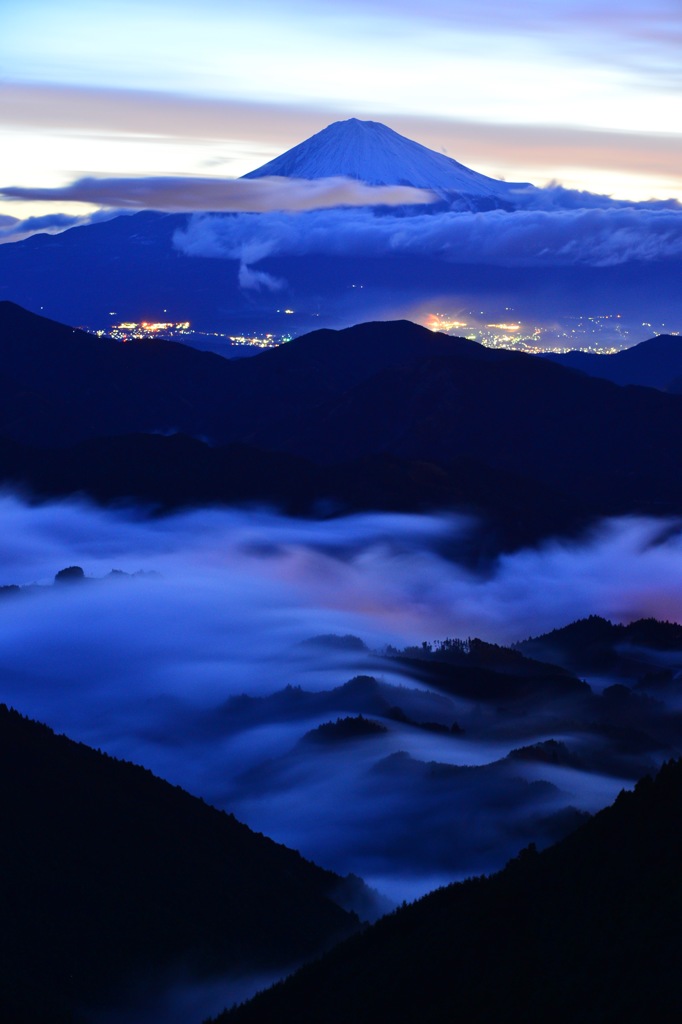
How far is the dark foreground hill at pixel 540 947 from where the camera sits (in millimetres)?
50938

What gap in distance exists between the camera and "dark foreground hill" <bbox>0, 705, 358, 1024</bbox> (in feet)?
218

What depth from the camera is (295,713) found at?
4990 inches

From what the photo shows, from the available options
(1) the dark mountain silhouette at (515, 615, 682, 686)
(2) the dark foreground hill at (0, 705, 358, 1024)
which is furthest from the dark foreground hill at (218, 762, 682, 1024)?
(1) the dark mountain silhouette at (515, 615, 682, 686)

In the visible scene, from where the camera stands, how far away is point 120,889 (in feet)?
244

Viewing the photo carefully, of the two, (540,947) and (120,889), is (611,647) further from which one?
(540,947)

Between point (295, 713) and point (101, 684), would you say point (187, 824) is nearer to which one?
point (295, 713)

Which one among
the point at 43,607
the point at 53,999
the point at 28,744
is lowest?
the point at 53,999

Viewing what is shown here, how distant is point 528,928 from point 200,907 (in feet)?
74.2

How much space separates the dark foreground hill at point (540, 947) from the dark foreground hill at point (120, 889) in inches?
350

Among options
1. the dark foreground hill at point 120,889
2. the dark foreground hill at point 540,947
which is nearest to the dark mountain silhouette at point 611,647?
the dark foreground hill at point 120,889

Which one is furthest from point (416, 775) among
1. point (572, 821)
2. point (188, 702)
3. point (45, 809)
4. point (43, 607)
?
point (43, 607)

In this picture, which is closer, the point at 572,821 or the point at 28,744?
the point at 28,744

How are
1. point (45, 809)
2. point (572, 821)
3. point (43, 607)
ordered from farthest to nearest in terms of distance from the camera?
point (43, 607)
point (572, 821)
point (45, 809)

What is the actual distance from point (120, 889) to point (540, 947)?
26.6 metres
